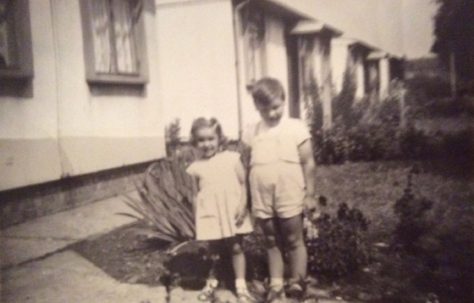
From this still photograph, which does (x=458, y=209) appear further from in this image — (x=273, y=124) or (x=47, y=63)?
(x=47, y=63)

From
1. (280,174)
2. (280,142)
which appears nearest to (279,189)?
(280,174)

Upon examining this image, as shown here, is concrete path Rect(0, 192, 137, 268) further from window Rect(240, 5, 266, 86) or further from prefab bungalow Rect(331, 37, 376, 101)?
prefab bungalow Rect(331, 37, 376, 101)

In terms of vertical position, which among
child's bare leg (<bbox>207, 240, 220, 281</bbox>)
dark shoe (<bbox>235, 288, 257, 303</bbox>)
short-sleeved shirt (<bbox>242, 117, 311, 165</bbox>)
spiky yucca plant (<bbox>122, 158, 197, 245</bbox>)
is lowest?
dark shoe (<bbox>235, 288, 257, 303</bbox>)

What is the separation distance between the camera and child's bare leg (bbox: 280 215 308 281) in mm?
1740

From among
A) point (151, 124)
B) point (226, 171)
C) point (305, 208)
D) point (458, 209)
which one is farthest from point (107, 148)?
point (458, 209)

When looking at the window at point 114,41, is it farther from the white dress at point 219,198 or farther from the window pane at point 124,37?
the white dress at point 219,198

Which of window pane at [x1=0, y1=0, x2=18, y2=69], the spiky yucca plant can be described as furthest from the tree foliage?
window pane at [x1=0, y1=0, x2=18, y2=69]

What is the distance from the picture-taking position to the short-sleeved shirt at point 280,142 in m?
1.71

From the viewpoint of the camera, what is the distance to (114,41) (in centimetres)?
324

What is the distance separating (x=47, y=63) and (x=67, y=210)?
0.78m

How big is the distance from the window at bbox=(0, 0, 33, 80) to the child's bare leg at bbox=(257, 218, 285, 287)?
1.34 m

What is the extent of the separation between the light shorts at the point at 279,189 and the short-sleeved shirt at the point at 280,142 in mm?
21

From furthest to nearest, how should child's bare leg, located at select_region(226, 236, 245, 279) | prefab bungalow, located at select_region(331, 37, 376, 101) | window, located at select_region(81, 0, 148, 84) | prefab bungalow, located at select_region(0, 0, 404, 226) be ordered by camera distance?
window, located at select_region(81, 0, 148, 84) → prefab bungalow, located at select_region(0, 0, 404, 226) → prefab bungalow, located at select_region(331, 37, 376, 101) → child's bare leg, located at select_region(226, 236, 245, 279)

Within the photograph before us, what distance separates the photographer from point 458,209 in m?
2.00
